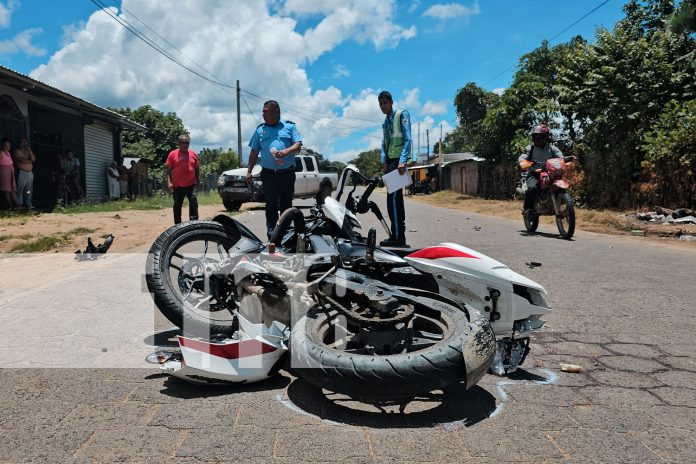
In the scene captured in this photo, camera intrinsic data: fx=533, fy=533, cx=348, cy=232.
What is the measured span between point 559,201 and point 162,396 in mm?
8446

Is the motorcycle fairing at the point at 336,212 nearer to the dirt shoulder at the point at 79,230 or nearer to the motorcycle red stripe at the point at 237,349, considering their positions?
the motorcycle red stripe at the point at 237,349

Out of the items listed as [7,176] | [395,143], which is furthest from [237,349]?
[7,176]

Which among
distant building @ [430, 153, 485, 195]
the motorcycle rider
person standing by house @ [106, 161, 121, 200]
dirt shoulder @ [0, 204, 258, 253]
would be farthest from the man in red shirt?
distant building @ [430, 153, 485, 195]

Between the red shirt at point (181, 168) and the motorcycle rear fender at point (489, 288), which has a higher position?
the red shirt at point (181, 168)

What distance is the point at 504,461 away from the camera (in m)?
2.08

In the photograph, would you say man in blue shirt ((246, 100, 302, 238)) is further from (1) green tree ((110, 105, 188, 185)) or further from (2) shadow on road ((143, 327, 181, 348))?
(1) green tree ((110, 105, 188, 185))

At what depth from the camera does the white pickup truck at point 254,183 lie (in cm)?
1502

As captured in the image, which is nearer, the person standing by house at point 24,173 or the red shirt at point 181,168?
the red shirt at point 181,168

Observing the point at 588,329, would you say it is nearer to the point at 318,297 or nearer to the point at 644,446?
the point at 644,446

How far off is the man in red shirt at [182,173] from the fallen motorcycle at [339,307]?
468cm

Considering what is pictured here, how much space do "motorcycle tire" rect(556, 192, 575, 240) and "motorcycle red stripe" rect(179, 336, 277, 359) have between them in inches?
301

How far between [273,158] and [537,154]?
5960 millimetres

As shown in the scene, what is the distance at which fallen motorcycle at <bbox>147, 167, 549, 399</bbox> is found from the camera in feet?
8.18

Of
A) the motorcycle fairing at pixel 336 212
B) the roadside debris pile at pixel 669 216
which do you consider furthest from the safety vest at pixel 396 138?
the roadside debris pile at pixel 669 216
